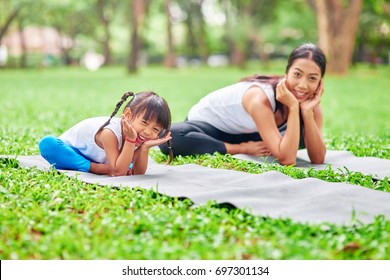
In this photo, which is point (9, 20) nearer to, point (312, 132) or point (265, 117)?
point (265, 117)

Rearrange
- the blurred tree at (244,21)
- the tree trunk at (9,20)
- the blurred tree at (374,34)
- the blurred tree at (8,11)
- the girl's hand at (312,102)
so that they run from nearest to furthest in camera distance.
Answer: the girl's hand at (312,102), the blurred tree at (8,11), the tree trunk at (9,20), the blurred tree at (374,34), the blurred tree at (244,21)

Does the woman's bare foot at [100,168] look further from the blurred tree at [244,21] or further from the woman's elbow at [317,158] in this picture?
the blurred tree at [244,21]

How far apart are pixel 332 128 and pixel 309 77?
357 centimetres

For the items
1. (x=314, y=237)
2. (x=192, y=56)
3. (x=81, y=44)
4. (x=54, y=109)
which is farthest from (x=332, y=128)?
(x=81, y=44)

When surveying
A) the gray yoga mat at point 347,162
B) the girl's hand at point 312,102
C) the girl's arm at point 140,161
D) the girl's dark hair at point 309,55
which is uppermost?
the girl's dark hair at point 309,55

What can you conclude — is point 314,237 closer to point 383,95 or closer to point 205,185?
point 205,185

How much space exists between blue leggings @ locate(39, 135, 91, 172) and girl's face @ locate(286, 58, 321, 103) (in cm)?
192

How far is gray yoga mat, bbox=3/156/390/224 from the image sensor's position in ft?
11.4

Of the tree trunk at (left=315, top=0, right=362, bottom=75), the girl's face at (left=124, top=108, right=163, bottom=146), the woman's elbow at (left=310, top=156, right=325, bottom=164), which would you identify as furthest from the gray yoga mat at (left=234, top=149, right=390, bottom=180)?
the tree trunk at (left=315, top=0, right=362, bottom=75)

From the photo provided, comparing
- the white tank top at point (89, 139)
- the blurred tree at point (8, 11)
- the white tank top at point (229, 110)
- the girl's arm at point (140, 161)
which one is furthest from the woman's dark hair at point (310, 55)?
the blurred tree at point (8, 11)

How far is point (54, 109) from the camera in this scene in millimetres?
9797

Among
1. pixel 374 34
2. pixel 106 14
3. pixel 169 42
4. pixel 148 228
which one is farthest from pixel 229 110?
pixel 106 14

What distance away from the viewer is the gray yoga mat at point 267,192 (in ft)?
11.4

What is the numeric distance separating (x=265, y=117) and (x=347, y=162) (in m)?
0.89
